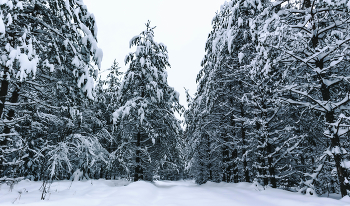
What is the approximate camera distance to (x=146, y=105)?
32.8 feet

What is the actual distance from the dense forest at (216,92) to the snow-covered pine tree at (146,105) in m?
0.06

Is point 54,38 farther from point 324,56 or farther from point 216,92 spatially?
point 216,92

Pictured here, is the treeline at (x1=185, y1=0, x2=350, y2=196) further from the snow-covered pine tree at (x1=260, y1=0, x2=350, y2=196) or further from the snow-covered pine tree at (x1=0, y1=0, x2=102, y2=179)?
the snow-covered pine tree at (x1=0, y1=0, x2=102, y2=179)

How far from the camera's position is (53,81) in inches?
265

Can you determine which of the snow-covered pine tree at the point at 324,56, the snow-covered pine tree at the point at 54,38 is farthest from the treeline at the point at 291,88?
the snow-covered pine tree at the point at 54,38

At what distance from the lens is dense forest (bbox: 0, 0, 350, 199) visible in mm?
4953

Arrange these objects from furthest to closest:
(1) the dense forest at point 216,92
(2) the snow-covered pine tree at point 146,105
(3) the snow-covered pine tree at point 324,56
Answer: (2) the snow-covered pine tree at point 146,105 → (1) the dense forest at point 216,92 → (3) the snow-covered pine tree at point 324,56

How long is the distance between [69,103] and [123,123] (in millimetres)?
3885

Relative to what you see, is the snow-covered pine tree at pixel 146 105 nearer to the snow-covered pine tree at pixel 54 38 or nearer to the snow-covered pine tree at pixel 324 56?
the snow-covered pine tree at pixel 54 38

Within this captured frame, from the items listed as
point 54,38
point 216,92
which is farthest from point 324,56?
point 54,38

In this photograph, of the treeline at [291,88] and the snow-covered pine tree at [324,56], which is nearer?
the snow-covered pine tree at [324,56]

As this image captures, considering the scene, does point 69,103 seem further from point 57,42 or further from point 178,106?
point 178,106

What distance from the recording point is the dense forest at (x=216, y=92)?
16.3ft

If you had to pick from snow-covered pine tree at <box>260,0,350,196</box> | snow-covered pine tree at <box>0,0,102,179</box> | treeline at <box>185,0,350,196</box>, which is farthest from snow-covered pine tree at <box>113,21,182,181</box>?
snow-covered pine tree at <box>260,0,350,196</box>
